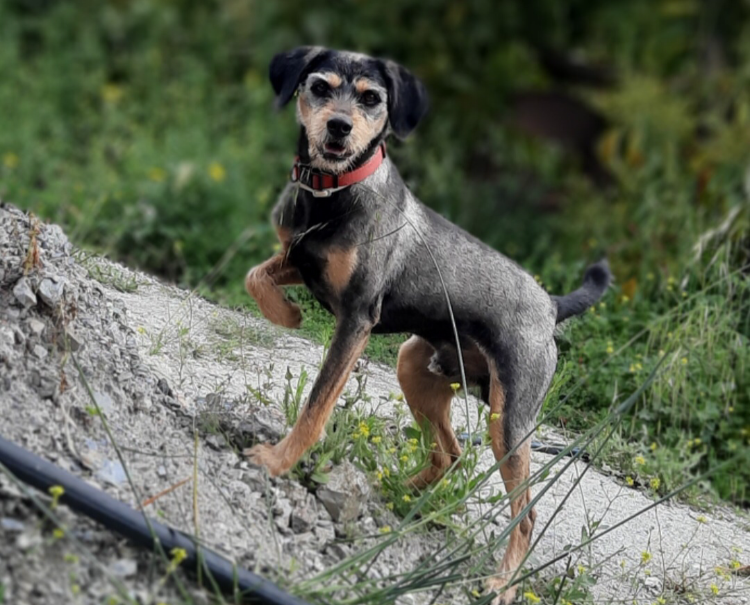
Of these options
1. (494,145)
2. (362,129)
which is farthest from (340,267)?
(494,145)

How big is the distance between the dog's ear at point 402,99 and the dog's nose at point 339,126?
10.8 inches

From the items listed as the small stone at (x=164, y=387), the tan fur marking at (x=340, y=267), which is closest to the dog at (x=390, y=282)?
the tan fur marking at (x=340, y=267)

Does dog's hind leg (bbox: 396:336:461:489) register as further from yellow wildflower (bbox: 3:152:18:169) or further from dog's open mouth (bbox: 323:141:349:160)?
yellow wildflower (bbox: 3:152:18:169)

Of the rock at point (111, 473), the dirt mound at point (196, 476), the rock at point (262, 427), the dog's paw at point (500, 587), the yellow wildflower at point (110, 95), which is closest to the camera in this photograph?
the dirt mound at point (196, 476)

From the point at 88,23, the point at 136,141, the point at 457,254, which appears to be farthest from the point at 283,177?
the point at 457,254

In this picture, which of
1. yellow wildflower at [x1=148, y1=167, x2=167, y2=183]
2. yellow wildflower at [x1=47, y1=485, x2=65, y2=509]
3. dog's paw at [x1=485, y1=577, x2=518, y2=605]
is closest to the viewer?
yellow wildflower at [x1=47, y1=485, x2=65, y2=509]

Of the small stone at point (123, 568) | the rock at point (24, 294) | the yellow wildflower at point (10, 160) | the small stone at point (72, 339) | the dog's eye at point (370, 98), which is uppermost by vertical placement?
the dog's eye at point (370, 98)

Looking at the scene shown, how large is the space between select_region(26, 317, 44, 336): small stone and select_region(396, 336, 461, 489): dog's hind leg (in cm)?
111

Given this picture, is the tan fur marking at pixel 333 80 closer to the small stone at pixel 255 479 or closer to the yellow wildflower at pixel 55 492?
the small stone at pixel 255 479

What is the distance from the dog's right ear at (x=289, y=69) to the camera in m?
3.65

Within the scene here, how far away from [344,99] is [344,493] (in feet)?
3.85

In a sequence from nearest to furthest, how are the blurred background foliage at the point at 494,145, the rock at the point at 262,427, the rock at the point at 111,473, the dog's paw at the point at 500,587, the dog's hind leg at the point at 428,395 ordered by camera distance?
1. the rock at the point at 111,473
2. the dog's paw at the point at 500,587
3. the rock at the point at 262,427
4. the dog's hind leg at the point at 428,395
5. the blurred background foliage at the point at 494,145

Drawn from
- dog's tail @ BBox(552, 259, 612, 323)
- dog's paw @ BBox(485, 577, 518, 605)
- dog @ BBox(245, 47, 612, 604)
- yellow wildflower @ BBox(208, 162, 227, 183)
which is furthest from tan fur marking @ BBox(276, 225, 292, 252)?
yellow wildflower @ BBox(208, 162, 227, 183)

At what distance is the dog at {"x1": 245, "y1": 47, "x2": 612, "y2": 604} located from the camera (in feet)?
11.3
